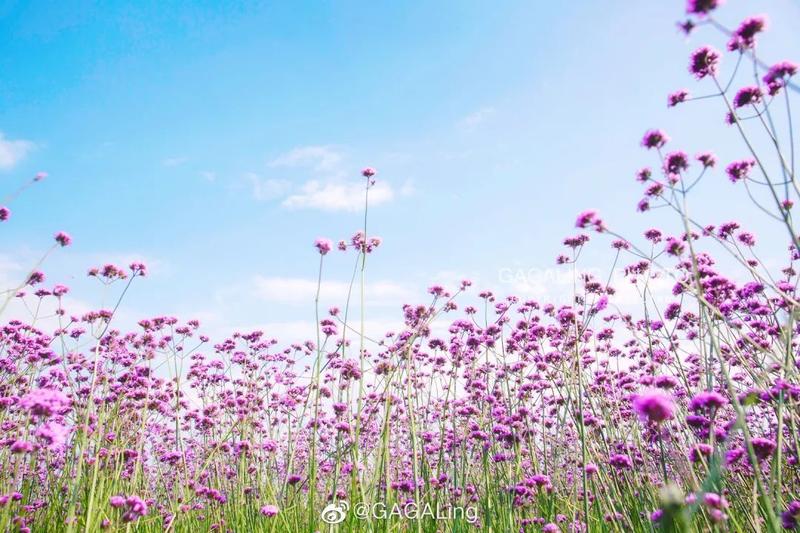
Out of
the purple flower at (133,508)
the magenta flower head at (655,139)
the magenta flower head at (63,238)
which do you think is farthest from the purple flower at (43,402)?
the magenta flower head at (655,139)

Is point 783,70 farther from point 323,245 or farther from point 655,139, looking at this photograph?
point 323,245

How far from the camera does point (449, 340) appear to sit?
20.8 ft

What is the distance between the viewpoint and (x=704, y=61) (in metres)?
3.27

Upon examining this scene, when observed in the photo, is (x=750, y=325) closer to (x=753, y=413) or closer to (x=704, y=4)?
(x=753, y=413)

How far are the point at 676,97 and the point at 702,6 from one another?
88cm

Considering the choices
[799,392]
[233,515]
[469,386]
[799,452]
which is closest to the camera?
[799,452]

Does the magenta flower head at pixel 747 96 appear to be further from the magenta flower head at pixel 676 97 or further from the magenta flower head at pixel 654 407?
the magenta flower head at pixel 654 407

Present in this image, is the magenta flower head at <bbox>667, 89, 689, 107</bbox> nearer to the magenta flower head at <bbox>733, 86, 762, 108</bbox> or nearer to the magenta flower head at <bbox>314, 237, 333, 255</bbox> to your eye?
the magenta flower head at <bbox>733, 86, 762, 108</bbox>

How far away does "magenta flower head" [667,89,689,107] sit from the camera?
3514mm

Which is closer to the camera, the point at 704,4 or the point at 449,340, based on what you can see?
the point at 704,4

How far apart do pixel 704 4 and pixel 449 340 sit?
4.64m

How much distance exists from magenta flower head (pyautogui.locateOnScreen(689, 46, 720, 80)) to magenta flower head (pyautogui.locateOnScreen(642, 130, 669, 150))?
544 millimetres

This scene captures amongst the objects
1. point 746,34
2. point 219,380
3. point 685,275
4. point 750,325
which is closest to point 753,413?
point 750,325

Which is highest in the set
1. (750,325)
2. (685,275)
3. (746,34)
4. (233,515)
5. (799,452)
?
(746,34)
